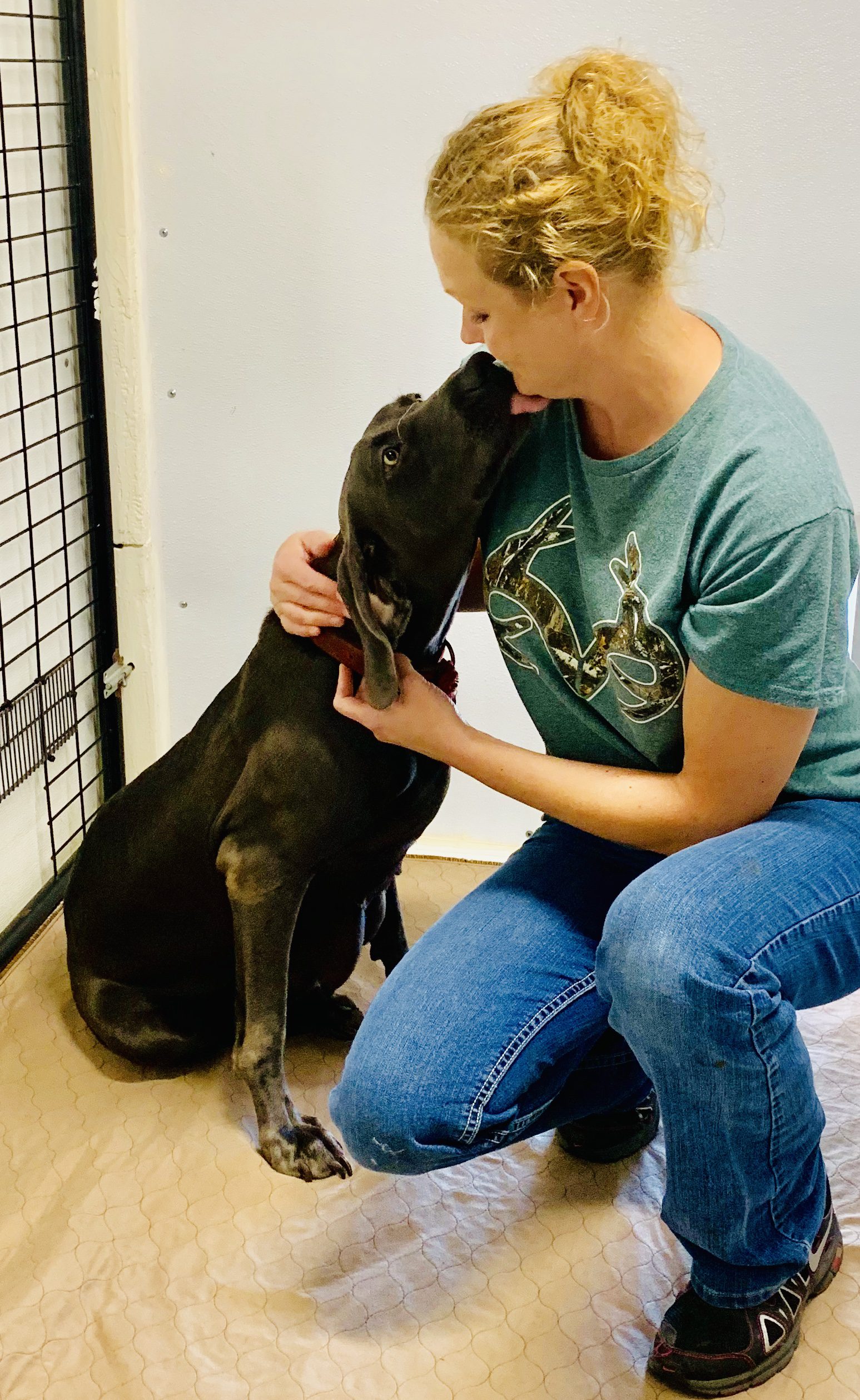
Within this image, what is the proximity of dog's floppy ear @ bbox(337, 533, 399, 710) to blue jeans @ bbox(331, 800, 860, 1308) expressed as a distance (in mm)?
335

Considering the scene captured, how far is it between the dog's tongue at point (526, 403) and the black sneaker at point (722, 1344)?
1.04 meters

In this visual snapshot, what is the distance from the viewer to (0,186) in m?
1.97

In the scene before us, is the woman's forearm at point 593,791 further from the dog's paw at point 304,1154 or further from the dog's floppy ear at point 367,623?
the dog's paw at point 304,1154

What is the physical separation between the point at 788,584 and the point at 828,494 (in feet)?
0.37

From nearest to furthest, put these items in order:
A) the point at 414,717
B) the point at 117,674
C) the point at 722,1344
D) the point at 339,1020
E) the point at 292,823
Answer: the point at 722,1344, the point at 414,717, the point at 292,823, the point at 339,1020, the point at 117,674

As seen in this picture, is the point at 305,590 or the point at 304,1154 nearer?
the point at 305,590

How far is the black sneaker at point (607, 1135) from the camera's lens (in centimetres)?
170

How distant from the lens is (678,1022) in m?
1.23

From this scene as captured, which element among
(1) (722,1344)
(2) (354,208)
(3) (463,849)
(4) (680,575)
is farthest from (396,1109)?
(2) (354,208)

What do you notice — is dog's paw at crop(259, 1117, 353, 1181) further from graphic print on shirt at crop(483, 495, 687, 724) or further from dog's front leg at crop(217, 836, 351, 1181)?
graphic print on shirt at crop(483, 495, 687, 724)

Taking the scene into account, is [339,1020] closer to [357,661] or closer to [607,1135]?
[607,1135]

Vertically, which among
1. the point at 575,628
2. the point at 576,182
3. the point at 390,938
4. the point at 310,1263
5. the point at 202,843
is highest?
the point at 576,182

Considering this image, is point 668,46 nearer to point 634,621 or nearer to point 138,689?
point 634,621

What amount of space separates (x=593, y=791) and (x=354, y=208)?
1.26m
